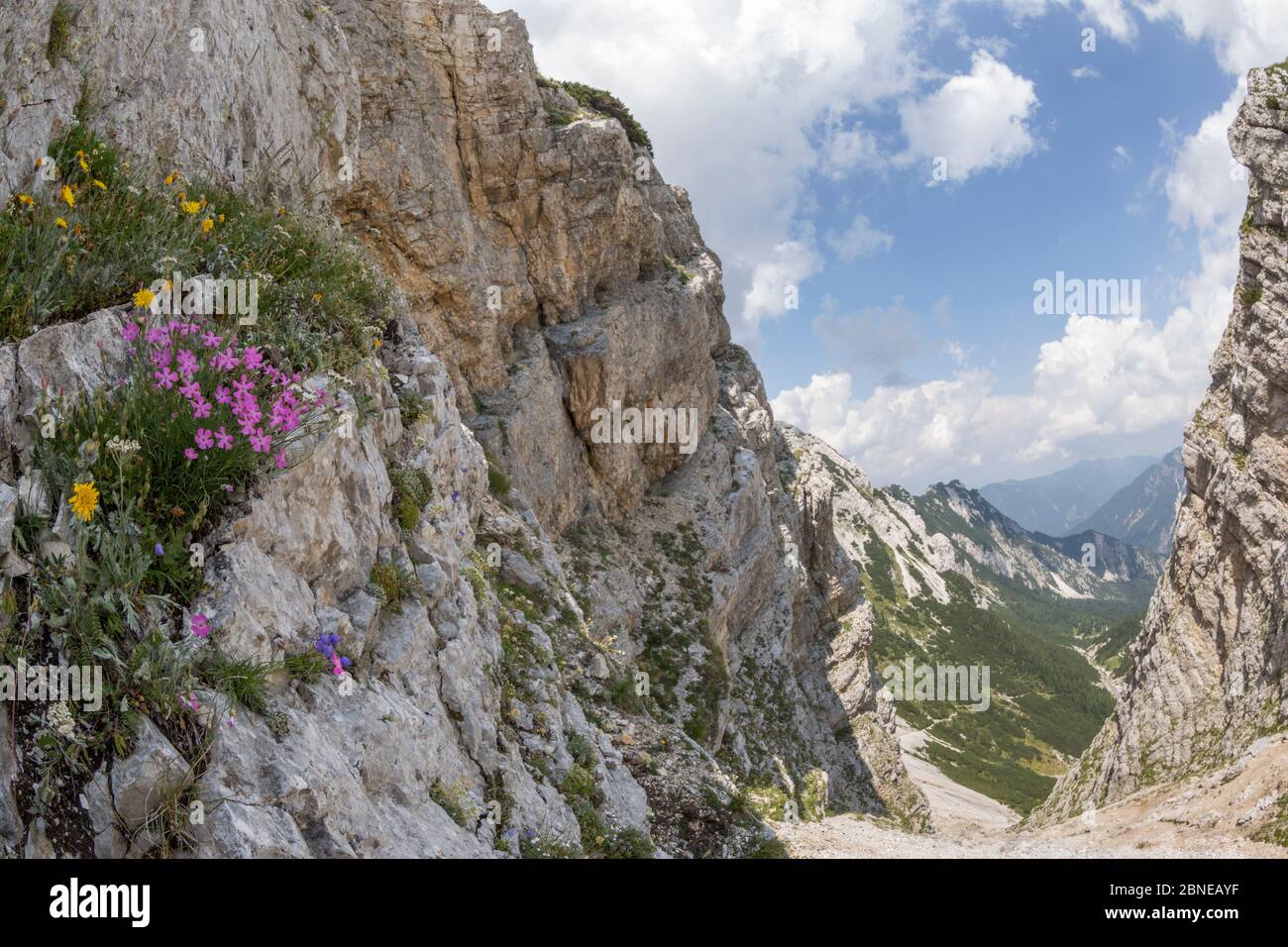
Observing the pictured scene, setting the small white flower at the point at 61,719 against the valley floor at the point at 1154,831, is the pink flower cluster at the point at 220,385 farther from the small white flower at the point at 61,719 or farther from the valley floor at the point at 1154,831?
the valley floor at the point at 1154,831

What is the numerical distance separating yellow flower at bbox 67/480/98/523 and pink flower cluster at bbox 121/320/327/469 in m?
0.75

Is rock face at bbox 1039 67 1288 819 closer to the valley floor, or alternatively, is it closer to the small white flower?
the valley floor

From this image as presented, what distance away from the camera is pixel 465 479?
13.0 metres

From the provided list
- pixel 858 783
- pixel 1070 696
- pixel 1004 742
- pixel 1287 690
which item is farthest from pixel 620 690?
pixel 1070 696

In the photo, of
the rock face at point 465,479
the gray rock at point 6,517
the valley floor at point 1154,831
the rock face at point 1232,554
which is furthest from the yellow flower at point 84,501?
the rock face at point 1232,554

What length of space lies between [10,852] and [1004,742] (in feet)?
586

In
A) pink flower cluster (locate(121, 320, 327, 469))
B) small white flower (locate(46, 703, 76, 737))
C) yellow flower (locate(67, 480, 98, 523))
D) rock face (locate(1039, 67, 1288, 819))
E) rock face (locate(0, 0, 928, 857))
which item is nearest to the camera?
small white flower (locate(46, 703, 76, 737))

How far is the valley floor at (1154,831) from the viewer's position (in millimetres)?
16773

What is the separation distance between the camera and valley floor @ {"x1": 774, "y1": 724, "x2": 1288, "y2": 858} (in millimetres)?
16773

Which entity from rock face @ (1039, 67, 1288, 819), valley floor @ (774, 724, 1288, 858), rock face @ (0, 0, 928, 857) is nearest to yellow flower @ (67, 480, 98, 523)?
rock face @ (0, 0, 928, 857)

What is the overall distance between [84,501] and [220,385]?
1485 millimetres

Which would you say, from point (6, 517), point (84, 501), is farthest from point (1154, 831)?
point (6, 517)

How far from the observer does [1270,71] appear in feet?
135
